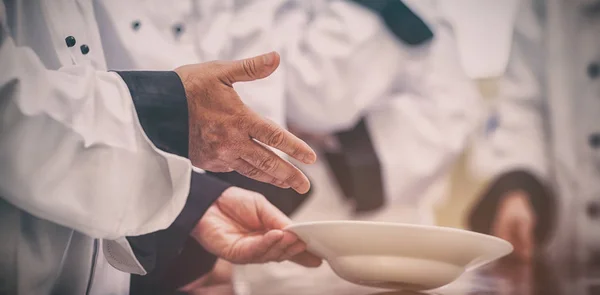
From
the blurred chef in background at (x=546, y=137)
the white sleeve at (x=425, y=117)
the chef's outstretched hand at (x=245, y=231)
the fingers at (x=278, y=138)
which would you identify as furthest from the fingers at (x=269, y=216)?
the blurred chef in background at (x=546, y=137)

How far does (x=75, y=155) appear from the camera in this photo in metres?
1.06

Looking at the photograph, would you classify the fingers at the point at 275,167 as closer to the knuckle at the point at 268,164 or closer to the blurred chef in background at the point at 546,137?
the knuckle at the point at 268,164

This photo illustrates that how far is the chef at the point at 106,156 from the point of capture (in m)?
1.06

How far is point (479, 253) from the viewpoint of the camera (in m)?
1.13

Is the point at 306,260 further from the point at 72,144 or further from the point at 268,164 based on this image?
the point at 72,144

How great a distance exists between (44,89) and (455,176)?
81 centimetres

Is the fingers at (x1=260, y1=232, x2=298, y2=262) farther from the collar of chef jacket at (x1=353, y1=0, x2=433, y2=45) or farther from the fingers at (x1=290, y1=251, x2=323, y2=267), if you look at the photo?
the collar of chef jacket at (x1=353, y1=0, x2=433, y2=45)

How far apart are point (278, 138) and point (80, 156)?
0.34 m

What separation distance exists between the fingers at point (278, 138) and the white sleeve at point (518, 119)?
15.5 inches

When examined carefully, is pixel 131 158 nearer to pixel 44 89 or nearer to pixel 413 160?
pixel 44 89

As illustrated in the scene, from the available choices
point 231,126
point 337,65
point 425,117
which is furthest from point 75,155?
point 425,117

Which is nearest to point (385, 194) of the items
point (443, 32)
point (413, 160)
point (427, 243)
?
point (413, 160)

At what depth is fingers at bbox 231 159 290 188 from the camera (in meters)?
1.17

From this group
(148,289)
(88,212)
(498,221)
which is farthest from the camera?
(498,221)
